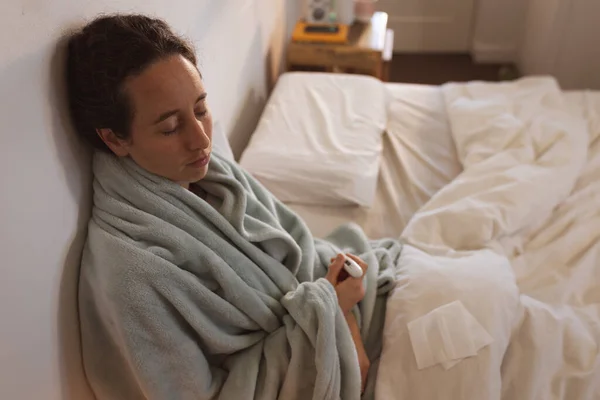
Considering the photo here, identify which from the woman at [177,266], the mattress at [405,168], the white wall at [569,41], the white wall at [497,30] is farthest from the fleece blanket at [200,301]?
the white wall at [497,30]

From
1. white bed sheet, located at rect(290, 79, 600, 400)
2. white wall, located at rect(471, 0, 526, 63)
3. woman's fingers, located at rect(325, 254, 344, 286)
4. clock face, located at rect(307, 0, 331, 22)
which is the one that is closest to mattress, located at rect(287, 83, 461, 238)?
white bed sheet, located at rect(290, 79, 600, 400)

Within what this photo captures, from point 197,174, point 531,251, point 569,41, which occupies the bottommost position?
point 531,251

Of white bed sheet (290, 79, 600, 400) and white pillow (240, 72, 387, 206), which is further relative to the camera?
white pillow (240, 72, 387, 206)

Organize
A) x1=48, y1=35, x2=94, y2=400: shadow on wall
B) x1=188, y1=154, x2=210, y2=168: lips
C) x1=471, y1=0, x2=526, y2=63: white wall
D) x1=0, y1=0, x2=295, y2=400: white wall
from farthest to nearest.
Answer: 1. x1=471, y1=0, x2=526, y2=63: white wall
2. x1=188, y1=154, x2=210, y2=168: lips
3. x1=48, y1=35, x2=94, y2=400: shadow on wall
4. x1=0, y1=0, x2=295, y2=400: white wall

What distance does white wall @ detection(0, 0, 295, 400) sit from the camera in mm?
715

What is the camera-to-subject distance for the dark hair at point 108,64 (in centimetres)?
80

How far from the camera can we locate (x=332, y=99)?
1951 millimetres

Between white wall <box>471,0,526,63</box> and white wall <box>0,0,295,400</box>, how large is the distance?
2.78m

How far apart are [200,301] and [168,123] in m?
0.30

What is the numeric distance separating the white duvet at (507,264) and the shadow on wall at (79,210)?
0.55 metres

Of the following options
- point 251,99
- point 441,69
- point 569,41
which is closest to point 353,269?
point 251,99

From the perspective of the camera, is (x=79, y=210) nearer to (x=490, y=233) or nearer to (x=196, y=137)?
(x=196, y=137)

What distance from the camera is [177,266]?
0.90 meters

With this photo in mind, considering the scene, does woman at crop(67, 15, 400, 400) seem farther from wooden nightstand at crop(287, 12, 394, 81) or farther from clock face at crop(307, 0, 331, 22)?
clock face at crop(307, 0, 331, 22)
